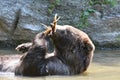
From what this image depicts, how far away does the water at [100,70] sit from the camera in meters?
6.88

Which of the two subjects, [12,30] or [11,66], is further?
[12,30]

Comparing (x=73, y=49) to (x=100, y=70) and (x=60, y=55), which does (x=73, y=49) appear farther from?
(x=100, y=70)

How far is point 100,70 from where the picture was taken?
25.1 ft

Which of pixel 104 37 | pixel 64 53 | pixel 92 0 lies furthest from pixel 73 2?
pixel 64 53

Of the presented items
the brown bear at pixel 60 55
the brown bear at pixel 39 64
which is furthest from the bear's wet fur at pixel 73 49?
the brown bear at pixel 39 64

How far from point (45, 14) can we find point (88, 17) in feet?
3.61

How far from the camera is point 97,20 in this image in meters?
10.8

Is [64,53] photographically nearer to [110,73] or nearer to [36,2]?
[110,73]

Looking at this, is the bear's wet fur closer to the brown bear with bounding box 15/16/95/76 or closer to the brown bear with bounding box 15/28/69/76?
the brown bear with bounding box 15/16/95/76

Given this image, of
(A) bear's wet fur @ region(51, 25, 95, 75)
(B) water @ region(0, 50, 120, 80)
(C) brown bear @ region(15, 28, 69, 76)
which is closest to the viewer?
(B) water @ region(0, 50, 120, 80)

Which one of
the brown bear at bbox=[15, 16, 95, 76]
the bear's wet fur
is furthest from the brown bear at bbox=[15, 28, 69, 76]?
the bear's wet fur

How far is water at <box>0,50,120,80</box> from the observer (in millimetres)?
6879

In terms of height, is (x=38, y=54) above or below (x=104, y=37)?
above

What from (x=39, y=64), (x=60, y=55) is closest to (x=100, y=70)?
(x=60, y=55)
